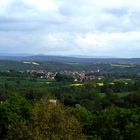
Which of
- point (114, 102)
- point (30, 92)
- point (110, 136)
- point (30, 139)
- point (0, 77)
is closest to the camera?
point (30, 139)

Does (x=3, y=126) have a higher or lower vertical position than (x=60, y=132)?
lower

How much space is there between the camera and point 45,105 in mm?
24188

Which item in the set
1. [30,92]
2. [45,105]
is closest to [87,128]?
[45,105]

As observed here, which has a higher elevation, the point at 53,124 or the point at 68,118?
the point at 68,118

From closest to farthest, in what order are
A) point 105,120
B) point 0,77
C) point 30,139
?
point 30,139 < point 105,120 < point 0,77

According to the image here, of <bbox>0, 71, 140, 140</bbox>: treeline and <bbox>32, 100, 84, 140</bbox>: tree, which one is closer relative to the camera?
<bbox>32, 100, 84, 140</bbox>: tree

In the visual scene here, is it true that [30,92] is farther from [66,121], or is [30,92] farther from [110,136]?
[66,121]

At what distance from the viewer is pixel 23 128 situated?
2298 centimetres

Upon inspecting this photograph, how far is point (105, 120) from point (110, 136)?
12.8 feet

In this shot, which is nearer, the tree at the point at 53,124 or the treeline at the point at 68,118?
the tree at the point at 53,124

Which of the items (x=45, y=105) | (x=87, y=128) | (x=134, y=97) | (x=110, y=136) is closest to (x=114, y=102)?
(x=134, y=97)

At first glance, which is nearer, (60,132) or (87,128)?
(60,132)

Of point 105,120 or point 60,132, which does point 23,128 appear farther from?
point 105,120

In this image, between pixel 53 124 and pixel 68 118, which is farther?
pixel 68 118
